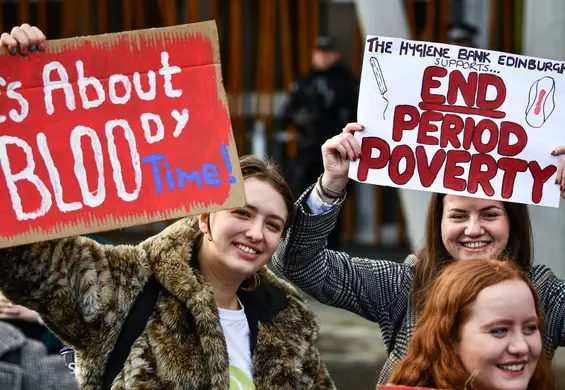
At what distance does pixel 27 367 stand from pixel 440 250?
5.81 feet

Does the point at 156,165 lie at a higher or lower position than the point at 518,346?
higher

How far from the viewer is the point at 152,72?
338 cm

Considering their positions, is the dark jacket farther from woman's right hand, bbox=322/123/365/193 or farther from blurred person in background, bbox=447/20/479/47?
blurred person in background, bbox=447/20/479/47

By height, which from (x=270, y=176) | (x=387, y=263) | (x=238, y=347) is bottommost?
(x=238, y=347)

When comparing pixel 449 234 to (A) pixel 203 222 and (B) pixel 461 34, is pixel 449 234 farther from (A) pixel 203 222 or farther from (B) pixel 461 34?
(B) pixel 461 34

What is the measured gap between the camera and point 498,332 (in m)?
2.94

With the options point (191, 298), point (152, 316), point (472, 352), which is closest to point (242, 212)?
point (191, 298)

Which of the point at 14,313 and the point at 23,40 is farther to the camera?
the point at 14,313

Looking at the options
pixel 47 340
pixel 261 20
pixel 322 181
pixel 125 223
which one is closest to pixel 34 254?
pixel 125 223

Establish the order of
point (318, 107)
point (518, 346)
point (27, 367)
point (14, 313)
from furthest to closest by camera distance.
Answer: point (318, 107)
point (14, 313)
point (518, 346)
point (27, 367)

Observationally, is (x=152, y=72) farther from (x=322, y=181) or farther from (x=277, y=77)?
(x=277, y=77)

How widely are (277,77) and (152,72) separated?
683 cm

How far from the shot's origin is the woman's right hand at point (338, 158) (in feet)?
12.0

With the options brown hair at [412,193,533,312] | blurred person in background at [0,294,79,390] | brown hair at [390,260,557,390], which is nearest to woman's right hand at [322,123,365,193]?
brown hair at [412,193,533,312]
